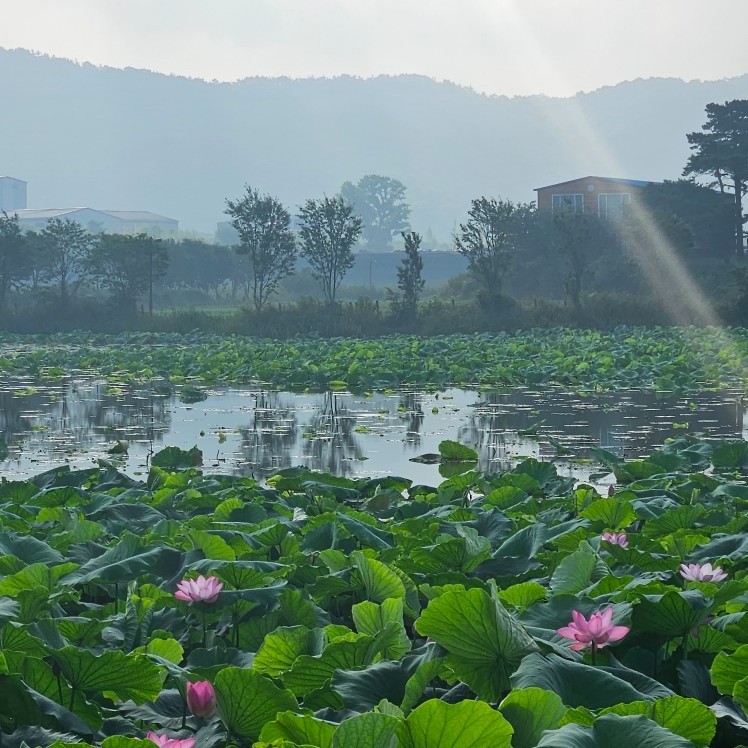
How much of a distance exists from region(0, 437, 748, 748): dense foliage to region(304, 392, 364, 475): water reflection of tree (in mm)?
3739

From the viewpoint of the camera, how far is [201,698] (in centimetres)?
200

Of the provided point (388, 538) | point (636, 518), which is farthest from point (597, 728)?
point (636, 518)

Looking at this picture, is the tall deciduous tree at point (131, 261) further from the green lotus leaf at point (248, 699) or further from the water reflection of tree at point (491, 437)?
the green lotus leaf at point (248, 699)

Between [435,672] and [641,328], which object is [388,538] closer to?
[435,672]

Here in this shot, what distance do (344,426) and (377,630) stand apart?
8327mm

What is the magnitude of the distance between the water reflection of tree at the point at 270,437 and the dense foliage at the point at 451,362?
2.48 m

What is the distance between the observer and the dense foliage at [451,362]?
15.0 meters

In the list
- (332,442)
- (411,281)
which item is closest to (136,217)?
(411,281)

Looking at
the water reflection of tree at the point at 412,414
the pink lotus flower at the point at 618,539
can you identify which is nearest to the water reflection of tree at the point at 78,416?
the water reflection of tree at the point at 412,414

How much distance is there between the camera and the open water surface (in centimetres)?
850

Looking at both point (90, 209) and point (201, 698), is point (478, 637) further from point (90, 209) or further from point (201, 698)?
point (90, 209)

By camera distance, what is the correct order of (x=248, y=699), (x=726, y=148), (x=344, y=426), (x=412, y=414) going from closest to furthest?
1. (x=248, y=699)
2. (x=344, y=426)
3. (x=412, y=414)
4. (x=726, y=148)

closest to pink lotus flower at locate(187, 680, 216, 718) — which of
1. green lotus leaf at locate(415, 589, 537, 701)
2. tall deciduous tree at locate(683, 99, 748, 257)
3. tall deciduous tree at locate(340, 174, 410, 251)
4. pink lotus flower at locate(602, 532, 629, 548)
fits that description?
green lotus leaf at locate(415, 589, 537, 701)

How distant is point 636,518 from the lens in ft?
14.0
